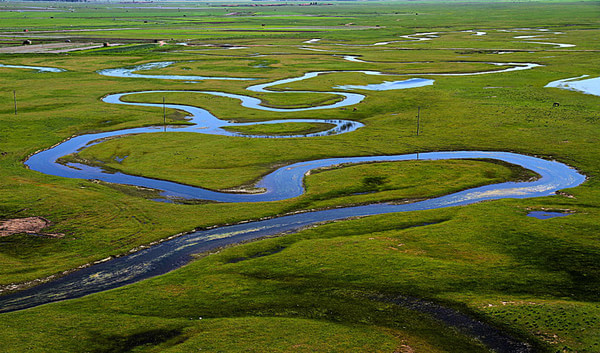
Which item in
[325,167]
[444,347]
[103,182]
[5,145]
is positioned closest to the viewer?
[444,347]

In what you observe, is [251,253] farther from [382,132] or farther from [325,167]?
[382,132]

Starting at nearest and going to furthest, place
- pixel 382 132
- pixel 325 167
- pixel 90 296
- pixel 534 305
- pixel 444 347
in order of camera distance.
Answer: pixel 444 347, pixel 534 305, pixel 90 296, pixel 325 167, pixel 382 132

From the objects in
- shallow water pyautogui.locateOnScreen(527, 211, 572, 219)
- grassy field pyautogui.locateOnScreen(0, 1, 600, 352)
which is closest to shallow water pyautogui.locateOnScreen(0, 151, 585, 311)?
grassy field pyautogui.locateOnScreen(0, 1, 600, 352)

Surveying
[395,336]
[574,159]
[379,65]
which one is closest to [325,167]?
[574,159]

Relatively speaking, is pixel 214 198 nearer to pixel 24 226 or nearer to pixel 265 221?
pixel 265 221

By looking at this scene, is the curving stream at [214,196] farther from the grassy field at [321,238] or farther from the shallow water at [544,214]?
the shallow water at [544,214]

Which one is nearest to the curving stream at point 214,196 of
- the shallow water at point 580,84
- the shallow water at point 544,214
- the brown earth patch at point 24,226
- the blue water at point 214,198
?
the blue water at point 214,198
